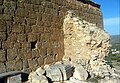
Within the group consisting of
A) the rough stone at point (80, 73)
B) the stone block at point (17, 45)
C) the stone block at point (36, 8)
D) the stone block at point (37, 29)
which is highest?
the stone block at point (36, 8)

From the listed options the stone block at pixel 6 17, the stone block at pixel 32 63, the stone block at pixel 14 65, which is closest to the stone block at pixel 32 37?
the stone block at pixel 32 63

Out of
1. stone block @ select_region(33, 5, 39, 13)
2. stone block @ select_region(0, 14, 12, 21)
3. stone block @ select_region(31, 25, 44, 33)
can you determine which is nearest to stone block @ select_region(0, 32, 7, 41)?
stone block @ select_region(0, 14, 12, 21)

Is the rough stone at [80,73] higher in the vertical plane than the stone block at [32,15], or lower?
lower

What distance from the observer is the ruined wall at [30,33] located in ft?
26.8

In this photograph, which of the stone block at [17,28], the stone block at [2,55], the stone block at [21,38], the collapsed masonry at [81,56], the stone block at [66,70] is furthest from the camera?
the collapsed masonry at [81,56]

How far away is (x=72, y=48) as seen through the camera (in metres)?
10.9

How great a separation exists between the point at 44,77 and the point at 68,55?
9.53ft

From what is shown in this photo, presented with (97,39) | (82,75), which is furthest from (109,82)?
(97,39)

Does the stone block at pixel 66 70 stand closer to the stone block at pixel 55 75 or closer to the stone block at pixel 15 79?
the stone block at pixel 55 75

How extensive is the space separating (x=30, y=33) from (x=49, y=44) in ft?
3.89

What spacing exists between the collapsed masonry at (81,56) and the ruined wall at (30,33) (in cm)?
34

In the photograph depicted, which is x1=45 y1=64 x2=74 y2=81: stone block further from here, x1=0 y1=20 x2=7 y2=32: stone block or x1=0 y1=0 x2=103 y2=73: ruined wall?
x1=0 y1=20 x2=7 y2=32: stone block

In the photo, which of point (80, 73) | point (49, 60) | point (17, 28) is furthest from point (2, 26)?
point (80, 73)

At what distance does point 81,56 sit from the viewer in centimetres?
1062
